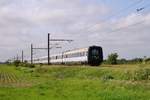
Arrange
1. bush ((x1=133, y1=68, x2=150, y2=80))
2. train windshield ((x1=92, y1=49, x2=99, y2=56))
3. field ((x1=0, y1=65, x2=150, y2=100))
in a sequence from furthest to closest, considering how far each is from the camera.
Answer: train windshield ((x1=92, y1=49, x2=99, y2=56)) < bush ((x1=133, y1=68, x2=150, y2=80)) < field ((x1=0, y1=65, x2=150, y2=100))

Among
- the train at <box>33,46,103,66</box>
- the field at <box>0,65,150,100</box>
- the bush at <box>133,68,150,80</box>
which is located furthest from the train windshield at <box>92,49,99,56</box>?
the bush at <box>133,68,150,80</box>

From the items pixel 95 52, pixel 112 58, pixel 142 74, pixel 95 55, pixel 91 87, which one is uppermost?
pixel 95 52

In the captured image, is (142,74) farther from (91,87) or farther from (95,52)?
(95,52)

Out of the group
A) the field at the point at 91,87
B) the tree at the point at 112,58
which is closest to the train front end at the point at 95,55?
the field at the point at 91,87

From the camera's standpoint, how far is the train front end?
186ft

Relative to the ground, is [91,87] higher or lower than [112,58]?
lower

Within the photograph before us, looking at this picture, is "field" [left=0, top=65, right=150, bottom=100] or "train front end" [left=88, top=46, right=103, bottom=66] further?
"train front end" [left=88, top=46, right=103, bottom=66]

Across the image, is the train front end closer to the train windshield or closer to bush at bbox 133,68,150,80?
the train windshield

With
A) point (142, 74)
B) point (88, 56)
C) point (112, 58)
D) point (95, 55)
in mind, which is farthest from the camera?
point (112, 58)

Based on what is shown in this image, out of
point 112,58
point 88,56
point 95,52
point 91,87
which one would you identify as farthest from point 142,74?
point 112,58

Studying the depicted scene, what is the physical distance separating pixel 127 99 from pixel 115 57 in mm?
57817

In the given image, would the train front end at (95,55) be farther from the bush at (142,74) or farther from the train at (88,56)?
the bush at (142,74)

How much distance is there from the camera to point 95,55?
57.2m

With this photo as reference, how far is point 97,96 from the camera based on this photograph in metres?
21.8
